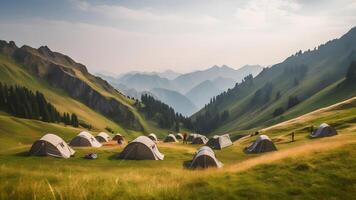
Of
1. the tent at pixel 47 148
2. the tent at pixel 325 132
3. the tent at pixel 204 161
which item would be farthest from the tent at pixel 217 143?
the tent at pixel 47 148

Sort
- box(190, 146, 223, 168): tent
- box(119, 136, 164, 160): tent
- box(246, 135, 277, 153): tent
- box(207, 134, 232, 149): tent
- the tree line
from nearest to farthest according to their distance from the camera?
1. box(190, 146, 223, 168): tent
2. box(119, 136, 164, 160): tent
3. box(246, 135, 277, 153): tent
4. box(207, 134, 232, 149): tent
5. the tree line

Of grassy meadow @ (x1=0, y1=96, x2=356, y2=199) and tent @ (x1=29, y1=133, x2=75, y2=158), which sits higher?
tent @ (x1=29, y1=133, x2=75, y2=158)

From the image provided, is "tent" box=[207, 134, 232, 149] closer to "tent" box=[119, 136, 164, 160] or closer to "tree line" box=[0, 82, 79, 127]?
"tent" box=[119, 136, 164, 160]

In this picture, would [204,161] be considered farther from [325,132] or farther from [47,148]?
[325,132]

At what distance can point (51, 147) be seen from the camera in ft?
147

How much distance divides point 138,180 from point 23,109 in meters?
125

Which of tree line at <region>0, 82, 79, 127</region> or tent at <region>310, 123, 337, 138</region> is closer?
tent at <region>310, 123, 337, 138</region>

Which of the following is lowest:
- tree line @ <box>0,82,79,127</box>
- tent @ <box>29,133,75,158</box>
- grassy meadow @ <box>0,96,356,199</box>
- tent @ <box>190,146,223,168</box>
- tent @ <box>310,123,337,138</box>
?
tent @ <box>190,146,223,168</box>

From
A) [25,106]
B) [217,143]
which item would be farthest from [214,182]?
[25,106]

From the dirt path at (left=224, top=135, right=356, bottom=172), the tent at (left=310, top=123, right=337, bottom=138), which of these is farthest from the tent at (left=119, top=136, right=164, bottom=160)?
the tent at (left=310, top=123, right=337, bottom=138)

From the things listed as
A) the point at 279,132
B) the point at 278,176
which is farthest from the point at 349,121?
the point at 278,176

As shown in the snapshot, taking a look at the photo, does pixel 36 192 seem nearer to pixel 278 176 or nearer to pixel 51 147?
pixel 278 176

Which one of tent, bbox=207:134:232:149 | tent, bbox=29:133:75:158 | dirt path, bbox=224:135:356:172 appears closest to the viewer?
dirt path, bbox=224:135:356:172

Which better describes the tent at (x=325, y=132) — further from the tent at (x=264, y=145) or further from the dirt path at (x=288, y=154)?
the dirt path at (x=288, y=154)
